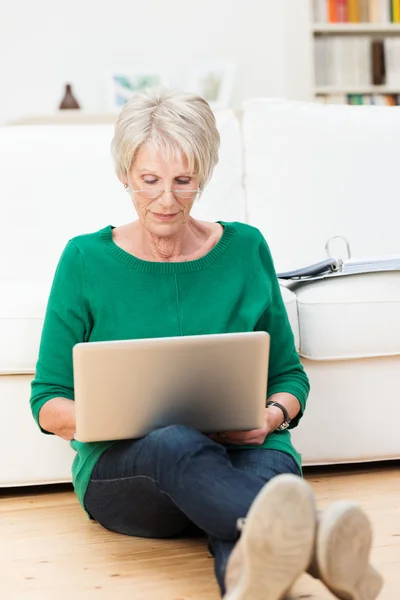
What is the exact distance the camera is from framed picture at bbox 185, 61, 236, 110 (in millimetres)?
4777

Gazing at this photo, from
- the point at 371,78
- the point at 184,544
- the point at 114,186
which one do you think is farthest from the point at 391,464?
the point at 371,78

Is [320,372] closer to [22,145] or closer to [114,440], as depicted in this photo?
[114,440]

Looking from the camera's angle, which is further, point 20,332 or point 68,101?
point 68,101

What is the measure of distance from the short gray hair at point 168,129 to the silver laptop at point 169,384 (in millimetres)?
377

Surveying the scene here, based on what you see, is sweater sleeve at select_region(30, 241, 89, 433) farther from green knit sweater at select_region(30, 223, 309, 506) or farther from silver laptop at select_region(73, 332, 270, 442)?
silver laptop at select_region(73, 332, 270, 442)

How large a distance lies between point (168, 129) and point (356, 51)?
144 inches

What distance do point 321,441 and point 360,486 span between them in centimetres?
13

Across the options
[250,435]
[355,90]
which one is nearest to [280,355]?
[250,435]

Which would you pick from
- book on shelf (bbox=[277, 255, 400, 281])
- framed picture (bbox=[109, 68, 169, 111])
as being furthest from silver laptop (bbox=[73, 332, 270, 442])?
framed picture (bbox=[109, 68, 169, 111])

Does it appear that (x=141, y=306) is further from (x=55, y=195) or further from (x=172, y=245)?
(x=55, y=195)

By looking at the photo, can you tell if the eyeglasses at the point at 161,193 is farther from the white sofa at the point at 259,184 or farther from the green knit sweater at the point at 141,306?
the white sofa at the point at 259,184

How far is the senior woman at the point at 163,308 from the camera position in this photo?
148 cm

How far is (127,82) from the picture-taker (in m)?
4.71

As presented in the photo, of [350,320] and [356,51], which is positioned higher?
[356,51]
